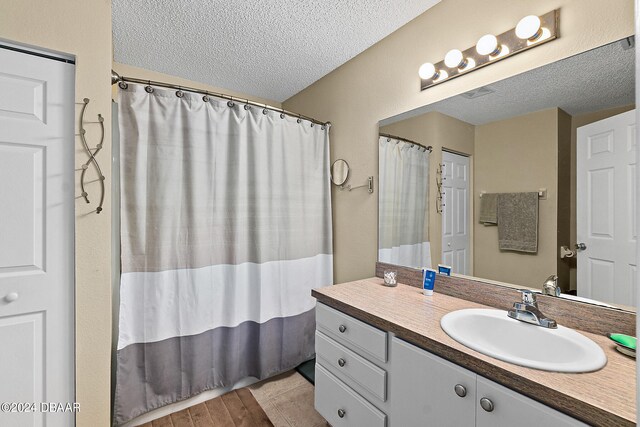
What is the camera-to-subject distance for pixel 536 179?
4.19ft

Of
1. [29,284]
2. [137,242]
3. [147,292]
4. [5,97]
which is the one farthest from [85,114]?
[147,292]

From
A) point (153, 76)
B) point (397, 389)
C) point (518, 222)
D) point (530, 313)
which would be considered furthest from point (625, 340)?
point (153, 76)

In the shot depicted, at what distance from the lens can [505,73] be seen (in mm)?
1356

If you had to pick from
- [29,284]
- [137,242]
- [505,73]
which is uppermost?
[505,73]

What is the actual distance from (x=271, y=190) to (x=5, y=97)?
54.1 inches

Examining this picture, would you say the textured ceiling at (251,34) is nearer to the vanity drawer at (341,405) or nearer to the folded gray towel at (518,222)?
the folded gray towel at (518,222)

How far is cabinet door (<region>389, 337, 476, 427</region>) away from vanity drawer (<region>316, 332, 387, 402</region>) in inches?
2.5

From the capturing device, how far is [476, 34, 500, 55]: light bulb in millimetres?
1338

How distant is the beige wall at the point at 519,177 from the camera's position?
1.24m

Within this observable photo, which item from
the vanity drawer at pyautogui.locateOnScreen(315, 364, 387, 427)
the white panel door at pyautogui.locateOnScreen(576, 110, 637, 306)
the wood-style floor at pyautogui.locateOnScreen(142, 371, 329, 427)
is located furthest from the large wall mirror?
the wood-style floor at pyautogui.locateOnScreen(142, 371, 329, 427)

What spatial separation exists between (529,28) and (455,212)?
91 centimetres

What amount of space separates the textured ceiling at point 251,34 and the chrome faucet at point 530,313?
1.64m

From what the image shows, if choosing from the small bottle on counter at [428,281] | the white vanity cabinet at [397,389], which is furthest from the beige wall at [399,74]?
the white vanity cabinet at [397,389]

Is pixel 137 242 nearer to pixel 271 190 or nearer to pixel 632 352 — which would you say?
pixel 271 190
